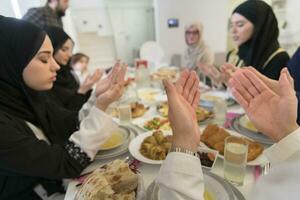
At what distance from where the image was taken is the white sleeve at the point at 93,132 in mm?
1002

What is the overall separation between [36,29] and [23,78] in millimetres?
242

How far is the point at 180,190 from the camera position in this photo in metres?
0.62

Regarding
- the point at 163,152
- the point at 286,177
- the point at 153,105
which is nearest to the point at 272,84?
the point at 286,177

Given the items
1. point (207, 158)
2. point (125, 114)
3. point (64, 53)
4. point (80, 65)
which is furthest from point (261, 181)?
point (80, 65)

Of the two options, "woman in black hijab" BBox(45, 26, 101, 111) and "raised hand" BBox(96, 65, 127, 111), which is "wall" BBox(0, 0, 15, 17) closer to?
"woman in black hijab" BBox(45, 26, 101, 111)

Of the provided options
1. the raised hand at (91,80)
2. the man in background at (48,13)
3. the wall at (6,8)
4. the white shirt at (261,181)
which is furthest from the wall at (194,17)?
the white shirt at (261,181)

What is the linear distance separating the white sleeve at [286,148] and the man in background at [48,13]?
258 cm

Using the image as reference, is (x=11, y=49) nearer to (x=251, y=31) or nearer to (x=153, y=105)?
(x=153, y=105)

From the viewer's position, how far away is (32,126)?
1.12 m

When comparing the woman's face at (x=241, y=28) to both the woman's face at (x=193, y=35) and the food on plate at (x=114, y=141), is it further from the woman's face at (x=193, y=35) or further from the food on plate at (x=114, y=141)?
the woman's face at (x=193, y=35)

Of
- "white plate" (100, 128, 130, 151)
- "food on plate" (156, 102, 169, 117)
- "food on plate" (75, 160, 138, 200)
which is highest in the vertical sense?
"food on plate" (75, 160, 138, 200)

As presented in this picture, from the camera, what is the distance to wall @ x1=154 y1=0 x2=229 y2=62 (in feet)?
14.7

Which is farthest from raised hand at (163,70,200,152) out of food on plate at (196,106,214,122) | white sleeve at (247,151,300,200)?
food on plate at (196,106,214,122)

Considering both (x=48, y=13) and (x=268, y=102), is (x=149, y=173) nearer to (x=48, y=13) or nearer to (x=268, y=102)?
(x=268, y=102)
